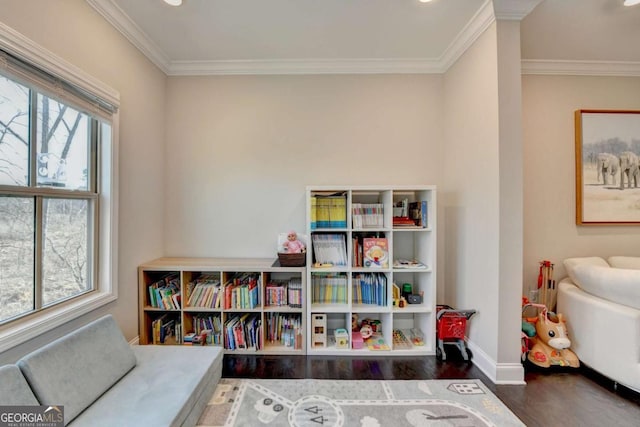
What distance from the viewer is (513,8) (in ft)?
5.94

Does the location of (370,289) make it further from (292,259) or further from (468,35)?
(468,35)

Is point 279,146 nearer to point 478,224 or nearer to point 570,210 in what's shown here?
point 478,224

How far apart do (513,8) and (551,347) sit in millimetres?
2629

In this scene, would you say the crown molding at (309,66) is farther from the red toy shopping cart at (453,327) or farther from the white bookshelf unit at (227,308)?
the red toy shopping cart at (453,327)

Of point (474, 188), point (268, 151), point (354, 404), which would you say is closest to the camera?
point (354, 404)

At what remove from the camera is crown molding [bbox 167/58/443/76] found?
99.9 inches

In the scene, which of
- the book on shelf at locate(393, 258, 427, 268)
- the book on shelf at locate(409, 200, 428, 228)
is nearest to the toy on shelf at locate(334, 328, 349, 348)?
the book on shelf at locate(393, 258, 427, 268)

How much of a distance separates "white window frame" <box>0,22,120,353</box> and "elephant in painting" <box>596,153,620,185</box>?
4.26 metres

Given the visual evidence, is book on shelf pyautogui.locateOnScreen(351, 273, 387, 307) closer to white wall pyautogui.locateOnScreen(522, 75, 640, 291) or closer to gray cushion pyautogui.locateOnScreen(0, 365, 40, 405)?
white wall pyautogui.locateOnScreen(522, 75, 640, 291)

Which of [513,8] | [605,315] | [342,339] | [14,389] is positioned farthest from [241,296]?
[513,8]

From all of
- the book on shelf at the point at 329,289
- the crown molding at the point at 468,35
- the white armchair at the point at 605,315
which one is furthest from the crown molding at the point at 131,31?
the white armchair at the point at 605,315

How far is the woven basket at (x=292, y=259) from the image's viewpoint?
225 cm

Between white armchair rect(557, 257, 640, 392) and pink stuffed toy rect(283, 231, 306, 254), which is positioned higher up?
pink stuffed toy rect(283, 231, 306, 254)

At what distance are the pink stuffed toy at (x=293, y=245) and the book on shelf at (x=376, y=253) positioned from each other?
0.58 meters
